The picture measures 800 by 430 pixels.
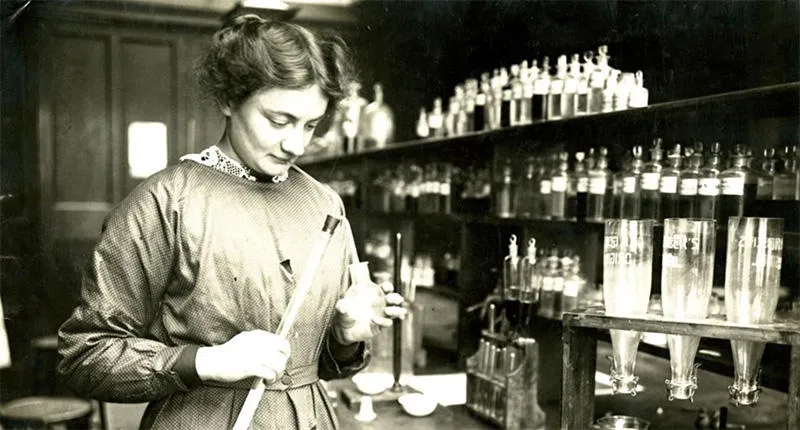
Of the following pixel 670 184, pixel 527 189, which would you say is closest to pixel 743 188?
pixel 670 184

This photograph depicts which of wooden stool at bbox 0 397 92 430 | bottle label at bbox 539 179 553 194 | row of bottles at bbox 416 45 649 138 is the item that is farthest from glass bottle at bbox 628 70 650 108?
wooden stool at bbox 0 397 92 430

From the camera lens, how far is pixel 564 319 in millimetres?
1781

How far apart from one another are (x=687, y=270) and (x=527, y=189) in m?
1.51

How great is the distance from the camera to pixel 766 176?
7.29 ft

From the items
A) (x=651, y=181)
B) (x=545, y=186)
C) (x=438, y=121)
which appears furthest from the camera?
(x=438, y=121)

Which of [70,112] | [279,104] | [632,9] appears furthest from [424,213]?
[70,112]

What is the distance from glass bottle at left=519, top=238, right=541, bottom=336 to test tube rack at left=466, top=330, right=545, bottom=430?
25cm

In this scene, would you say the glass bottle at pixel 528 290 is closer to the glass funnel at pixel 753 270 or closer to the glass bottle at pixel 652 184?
the glass bottle at pixel 652 184

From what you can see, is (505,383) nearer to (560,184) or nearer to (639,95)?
(560,184)

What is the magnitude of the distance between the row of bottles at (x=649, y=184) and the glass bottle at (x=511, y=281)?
0.17 metres

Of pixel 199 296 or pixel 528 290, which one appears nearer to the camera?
pixel 199 296

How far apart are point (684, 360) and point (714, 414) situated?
910 mm

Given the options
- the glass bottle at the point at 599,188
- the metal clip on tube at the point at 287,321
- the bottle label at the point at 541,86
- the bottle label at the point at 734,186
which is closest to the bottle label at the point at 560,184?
the glass bottle at the point at 599,188

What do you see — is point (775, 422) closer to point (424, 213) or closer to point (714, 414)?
point (714, 414)
